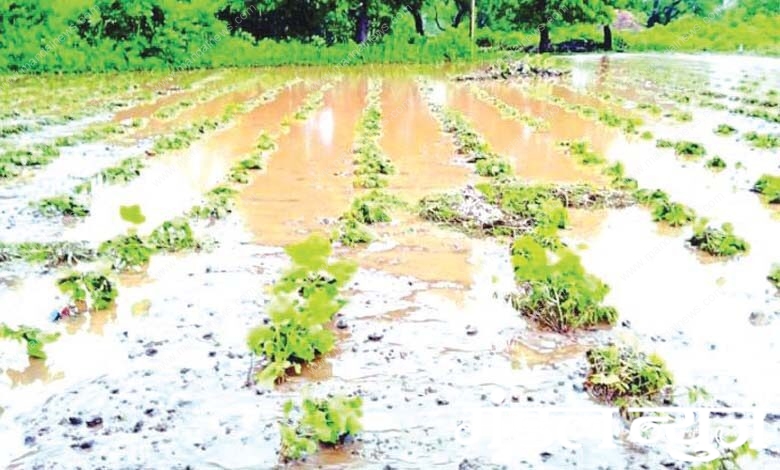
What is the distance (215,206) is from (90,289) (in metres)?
2.71

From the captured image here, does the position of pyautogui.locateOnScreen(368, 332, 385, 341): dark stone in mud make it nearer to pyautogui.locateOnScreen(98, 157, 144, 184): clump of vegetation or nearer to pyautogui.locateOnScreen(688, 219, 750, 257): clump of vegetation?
pyautogui.locateOnScreen(688, 219, 750, 257): clump of vegetation

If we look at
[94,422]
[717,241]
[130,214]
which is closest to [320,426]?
[94,422]

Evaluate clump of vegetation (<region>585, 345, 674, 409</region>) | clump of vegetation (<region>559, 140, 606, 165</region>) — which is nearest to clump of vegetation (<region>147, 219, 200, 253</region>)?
clump of vegetation (<region>585, 345, 674, 409</region>)

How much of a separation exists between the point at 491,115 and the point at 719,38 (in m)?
34.3

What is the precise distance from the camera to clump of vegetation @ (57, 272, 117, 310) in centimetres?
579

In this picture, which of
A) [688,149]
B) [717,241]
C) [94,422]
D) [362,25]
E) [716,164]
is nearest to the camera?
[94,422]

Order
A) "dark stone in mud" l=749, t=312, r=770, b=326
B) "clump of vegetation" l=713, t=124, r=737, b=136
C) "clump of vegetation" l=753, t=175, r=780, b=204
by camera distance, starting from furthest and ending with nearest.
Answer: "clump of vegetation" l=713, t=124, r=737, b=136 < "clump of vegetation" l=753, t=175, r=780, b=204 < "dark stone in mud" l=749, t=312, r=770, b=326

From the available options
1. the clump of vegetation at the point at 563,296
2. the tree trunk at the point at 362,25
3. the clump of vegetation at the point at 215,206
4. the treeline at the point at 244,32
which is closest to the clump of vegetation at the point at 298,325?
the clump of vegetation at the point at 563,296

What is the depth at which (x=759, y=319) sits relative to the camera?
5.54 meters

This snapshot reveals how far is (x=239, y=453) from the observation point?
13.0 feet

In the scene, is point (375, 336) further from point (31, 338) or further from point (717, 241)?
point (717, 241)

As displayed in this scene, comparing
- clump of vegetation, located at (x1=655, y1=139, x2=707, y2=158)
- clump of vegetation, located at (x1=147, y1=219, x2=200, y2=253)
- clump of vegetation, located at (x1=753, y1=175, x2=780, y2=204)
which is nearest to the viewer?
clump of vegetation, located at (x1=147, y1=219, x2=200, y2=253)

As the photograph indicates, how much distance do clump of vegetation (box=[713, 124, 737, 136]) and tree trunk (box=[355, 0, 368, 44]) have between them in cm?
2865

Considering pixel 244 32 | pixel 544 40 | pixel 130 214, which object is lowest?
pixel 544 40
